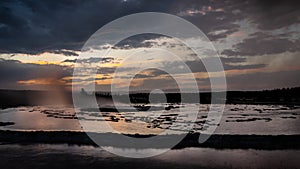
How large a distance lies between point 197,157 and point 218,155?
1.73m

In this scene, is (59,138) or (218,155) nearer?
(218,155)

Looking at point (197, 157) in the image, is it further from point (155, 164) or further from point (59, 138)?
point (59, 138)

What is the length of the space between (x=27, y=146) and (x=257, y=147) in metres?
19.3

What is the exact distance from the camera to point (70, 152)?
19.8 meters

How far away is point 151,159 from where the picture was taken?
1764cm

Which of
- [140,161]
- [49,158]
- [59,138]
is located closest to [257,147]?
[140,161]

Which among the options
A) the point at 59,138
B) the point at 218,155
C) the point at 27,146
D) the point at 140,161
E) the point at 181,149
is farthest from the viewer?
the point at 59,138

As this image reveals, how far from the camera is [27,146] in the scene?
22.2 m

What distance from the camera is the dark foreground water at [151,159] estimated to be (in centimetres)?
1600

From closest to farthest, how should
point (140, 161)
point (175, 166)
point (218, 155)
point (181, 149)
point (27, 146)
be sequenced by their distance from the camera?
point (175, 166) < point (140, 161) < point (218, 155) < point (181, 149) < point (27, 146)

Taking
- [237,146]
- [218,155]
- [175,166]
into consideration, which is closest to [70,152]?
[175,166]

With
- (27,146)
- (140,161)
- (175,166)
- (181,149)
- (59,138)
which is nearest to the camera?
(175,166)

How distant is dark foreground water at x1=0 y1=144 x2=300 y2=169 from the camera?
1600 cm

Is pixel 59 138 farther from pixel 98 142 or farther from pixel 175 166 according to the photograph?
pixel 175 166
